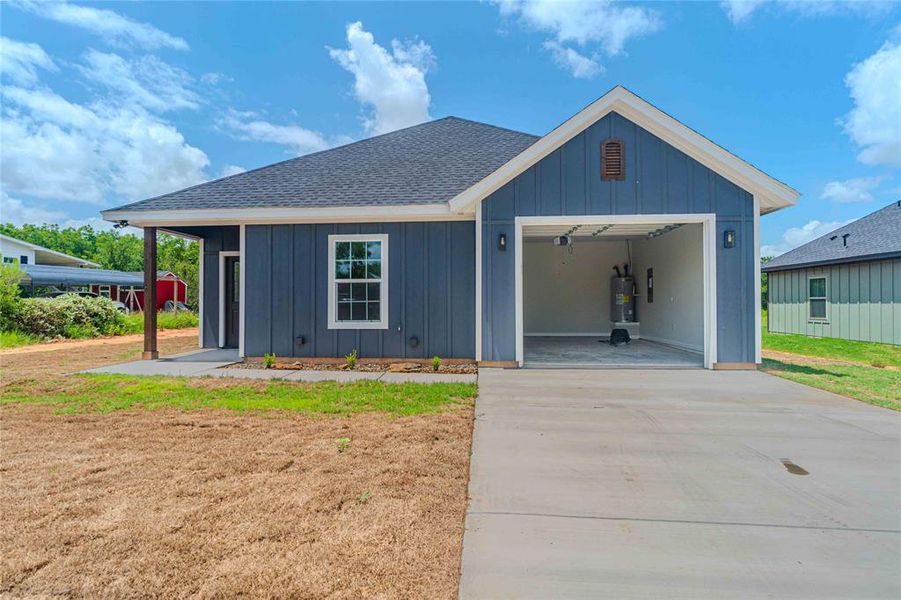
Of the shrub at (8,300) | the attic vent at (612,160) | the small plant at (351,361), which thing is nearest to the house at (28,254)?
the shrub at (8,300)

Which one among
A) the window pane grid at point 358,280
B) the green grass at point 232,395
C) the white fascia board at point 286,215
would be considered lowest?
the green grass at point 232,395

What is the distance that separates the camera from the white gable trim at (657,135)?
6973 mm

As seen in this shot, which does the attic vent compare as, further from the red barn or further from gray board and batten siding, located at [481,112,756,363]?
the red barn

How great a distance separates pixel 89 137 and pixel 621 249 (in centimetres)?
2451

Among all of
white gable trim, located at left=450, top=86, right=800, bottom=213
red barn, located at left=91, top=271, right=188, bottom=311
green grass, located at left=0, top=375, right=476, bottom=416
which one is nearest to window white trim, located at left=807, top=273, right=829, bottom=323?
white gable trim, located at left=450, top=86, right=800, bottom=213

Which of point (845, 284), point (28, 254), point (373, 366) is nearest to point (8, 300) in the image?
point (373, 366)

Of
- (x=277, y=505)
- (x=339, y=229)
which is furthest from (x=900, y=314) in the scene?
(x=277, y=505)

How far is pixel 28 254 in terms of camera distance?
2738cm

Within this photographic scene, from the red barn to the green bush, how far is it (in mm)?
10964

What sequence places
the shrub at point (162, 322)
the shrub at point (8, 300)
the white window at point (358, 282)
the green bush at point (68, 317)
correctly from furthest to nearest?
the shrub at point (162, 322)
the green bush at point (68, 317)
the shrub at point (8, 300)
the white window at point (358, 282)

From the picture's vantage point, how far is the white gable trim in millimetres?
6973

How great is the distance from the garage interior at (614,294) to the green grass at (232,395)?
3.11m

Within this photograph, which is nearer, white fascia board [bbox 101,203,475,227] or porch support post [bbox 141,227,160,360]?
white fascia board [bbox 101,203,475,227]

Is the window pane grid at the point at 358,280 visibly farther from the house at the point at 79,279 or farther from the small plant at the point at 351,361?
the house at the point at 79,279
